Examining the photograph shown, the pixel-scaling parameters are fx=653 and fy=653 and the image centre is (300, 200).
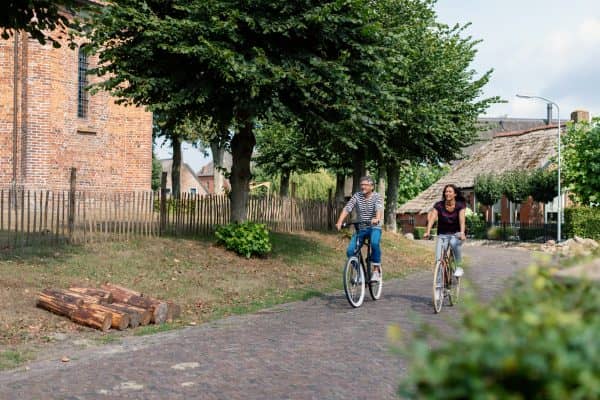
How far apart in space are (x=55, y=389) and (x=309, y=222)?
17944 mm

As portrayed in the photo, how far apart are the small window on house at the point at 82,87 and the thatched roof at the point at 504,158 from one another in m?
30.0

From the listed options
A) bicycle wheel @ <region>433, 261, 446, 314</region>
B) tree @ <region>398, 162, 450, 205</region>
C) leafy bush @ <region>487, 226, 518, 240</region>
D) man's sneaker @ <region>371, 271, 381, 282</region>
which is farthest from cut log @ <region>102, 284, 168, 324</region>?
tree @ <region>398, 162, 450, 205</region>

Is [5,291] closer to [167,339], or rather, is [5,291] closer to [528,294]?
[167,339]

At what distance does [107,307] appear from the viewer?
30.7 feet

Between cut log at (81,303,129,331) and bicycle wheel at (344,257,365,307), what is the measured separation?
3.43 meters

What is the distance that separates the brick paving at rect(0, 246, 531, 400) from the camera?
5809mm

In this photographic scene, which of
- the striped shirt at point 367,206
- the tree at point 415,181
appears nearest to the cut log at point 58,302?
the striped shirt at point 367,206

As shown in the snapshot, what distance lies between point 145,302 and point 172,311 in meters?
0.46

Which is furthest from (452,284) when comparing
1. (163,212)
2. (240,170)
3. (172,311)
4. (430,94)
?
(430,94)

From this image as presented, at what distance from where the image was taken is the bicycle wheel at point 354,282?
10.5m

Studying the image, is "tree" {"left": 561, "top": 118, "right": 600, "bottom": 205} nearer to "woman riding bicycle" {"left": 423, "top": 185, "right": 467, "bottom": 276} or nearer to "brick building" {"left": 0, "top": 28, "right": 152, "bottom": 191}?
"brick building" {"left": 0, "top": 28, "right": 152, "bottom": 191}

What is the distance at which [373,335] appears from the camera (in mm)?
8203

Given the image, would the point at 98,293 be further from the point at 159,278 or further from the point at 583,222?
the point at 583,222

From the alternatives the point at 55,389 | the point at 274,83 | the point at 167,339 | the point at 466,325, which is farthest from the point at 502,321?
the point at 274,83
